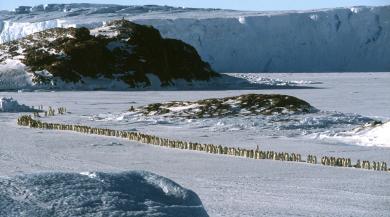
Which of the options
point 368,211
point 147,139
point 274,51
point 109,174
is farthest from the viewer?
point 274,51

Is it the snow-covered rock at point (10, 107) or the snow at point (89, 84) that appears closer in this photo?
the snow-covered rock at point (10, 107)

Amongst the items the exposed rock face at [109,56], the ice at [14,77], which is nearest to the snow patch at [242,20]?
the exposed rock face at [109,56]

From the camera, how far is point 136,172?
648 centimetres

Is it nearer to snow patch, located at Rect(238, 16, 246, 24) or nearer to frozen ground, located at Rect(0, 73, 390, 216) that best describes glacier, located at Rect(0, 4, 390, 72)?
snow patch, located at Rect(238, 16, 246, 24)

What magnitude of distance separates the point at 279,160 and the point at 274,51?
71.7 meters

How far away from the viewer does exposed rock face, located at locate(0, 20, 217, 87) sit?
54969 millimetres

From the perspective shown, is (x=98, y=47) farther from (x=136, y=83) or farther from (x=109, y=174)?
(x=109, y=174)

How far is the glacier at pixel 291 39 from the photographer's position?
281 ft

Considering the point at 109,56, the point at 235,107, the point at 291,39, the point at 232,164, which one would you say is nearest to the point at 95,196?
the point at 232,164

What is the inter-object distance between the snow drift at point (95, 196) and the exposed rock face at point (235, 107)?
22071 millimetres

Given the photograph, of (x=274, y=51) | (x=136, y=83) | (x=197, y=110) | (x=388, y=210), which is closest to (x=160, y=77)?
(x=136, y=83)

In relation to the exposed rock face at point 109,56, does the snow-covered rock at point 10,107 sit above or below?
below

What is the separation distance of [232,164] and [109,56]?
42.9 m

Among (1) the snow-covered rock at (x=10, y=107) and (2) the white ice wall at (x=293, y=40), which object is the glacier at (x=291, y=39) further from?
(1) the snow-covered rock at (x=10, y=107)
